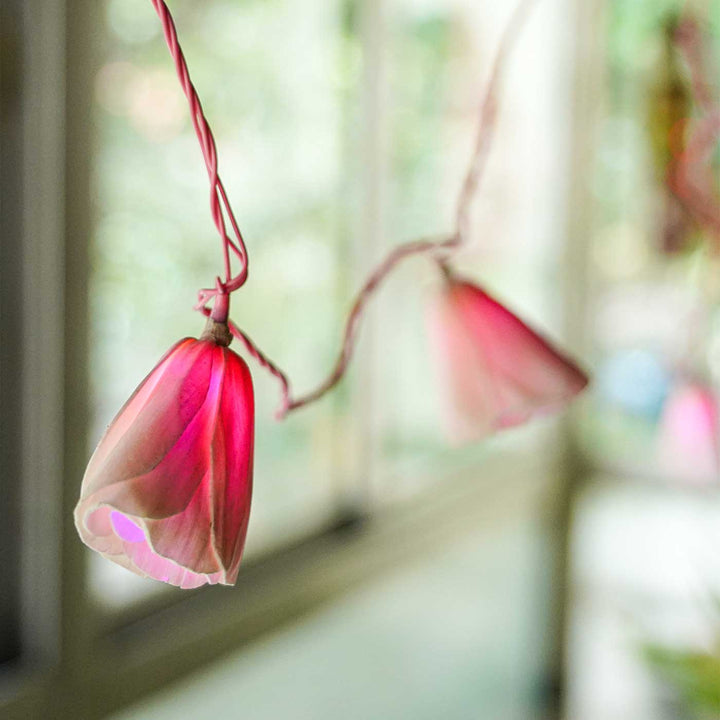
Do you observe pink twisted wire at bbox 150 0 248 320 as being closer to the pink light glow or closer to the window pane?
the pink light glow

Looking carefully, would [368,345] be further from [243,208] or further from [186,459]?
[186,459]

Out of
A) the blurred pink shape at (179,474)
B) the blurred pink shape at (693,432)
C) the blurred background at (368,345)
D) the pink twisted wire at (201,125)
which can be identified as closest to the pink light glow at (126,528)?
the blurred pink shape at (179,474)

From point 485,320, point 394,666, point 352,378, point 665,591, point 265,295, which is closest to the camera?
point 485,320

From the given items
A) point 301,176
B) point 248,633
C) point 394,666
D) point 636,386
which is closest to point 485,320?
point 248,633

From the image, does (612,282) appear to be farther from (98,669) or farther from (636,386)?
(98,669)

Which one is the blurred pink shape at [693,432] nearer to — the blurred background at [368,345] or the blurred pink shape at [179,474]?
the blurred background at [368,345]

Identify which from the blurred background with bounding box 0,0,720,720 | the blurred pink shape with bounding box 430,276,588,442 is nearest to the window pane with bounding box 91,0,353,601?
the blurred background with bounding box 0,0,720,720
